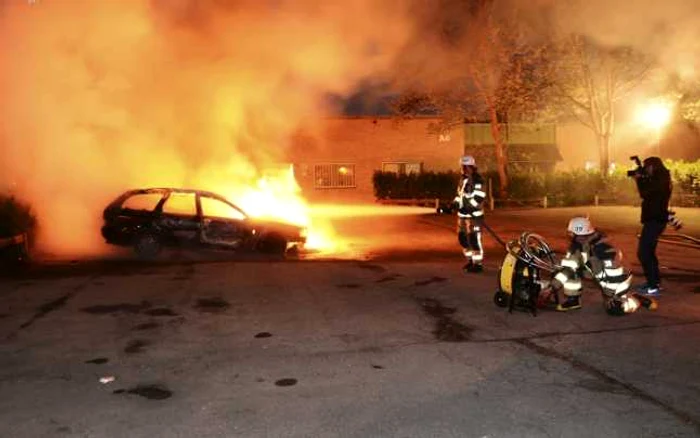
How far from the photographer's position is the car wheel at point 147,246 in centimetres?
1153

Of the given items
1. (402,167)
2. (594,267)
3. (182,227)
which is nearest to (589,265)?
(594,267)

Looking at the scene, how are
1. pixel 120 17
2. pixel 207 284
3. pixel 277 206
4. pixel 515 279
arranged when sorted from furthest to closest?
1. pixel 277 206
2. pixel 120 17
3. pixel 207 284
4. pixel 515 279

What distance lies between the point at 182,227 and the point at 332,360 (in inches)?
274

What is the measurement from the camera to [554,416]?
3.99 m

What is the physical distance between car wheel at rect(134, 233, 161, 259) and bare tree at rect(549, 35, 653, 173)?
57.9 feet

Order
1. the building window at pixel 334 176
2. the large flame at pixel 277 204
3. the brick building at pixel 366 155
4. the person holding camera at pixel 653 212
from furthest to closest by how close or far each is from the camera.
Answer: the building window at pixel 334 176 → the brick building at pixel 366 155 → the large flame at pixel 277 204 → the person holding camera at pixel 653 212

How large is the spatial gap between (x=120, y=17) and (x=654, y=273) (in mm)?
10445

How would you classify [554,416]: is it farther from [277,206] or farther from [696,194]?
[696,194]

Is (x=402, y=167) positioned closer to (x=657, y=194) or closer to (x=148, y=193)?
(x=148, y=193)

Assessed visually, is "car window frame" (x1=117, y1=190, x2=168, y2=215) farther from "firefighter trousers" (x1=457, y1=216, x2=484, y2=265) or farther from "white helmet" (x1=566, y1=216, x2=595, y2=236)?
"white helmet" (x1=566, y1=216, x2=595, y2=236)

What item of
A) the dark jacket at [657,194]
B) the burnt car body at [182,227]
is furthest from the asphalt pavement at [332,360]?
the burnt car body at [182,227]

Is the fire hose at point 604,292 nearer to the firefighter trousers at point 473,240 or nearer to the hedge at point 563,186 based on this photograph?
the firefighter trousers at point 473,240

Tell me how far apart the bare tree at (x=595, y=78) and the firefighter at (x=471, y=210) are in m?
16.5

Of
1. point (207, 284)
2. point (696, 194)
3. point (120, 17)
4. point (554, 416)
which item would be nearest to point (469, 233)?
point (207, 284)
